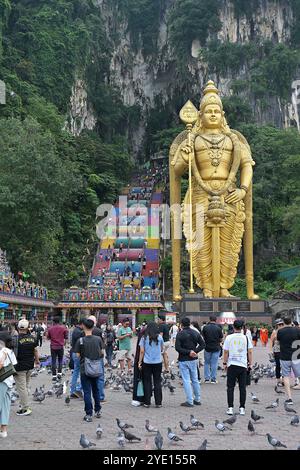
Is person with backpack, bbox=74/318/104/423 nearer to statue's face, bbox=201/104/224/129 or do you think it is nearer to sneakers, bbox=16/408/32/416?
sneakers, bbox=16/408/32/416

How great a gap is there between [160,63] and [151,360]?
47.3 m

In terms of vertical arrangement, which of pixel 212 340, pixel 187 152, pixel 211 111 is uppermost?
pixel 211 111

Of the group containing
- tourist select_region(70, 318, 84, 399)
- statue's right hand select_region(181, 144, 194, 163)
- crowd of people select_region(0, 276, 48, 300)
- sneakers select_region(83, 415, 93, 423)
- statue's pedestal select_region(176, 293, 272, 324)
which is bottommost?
sneakers select_region(83, 415, 93, 423)

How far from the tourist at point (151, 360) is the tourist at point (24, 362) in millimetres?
1186

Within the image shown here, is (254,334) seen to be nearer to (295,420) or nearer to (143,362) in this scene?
(143,362)

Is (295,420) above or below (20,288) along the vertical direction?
below

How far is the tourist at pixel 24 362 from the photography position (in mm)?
6305

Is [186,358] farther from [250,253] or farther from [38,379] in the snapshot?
[250,253]

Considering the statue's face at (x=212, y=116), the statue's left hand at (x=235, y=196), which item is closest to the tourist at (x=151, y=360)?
the statue's left hand at (x=235, y=196)

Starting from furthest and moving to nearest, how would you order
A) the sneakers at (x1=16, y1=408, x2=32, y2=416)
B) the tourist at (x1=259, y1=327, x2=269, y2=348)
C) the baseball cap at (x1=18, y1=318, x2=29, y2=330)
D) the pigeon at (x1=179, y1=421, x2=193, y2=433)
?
the tourist at (x1=259, y1=327, x2=269, y2=348) → the baseball cap at (x1=18, y1=318, x2=29, y2=330) → the sneakers at (x1=16, y1=408, x2=32, y2=416) → the pigeon at (x1=179, y1=421, x2=193, y2=433)

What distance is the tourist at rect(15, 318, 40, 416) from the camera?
6305 millimetres

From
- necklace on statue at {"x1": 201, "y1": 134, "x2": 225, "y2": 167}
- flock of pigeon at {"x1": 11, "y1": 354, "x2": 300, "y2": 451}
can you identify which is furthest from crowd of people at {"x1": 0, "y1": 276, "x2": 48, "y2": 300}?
flock of pigeon at {"x1": 11, "y1": 354, "x2": 300, "y2": 451}

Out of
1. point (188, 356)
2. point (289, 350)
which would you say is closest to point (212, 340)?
point (289, 350)

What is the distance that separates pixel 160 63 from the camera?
5119 centimetres
